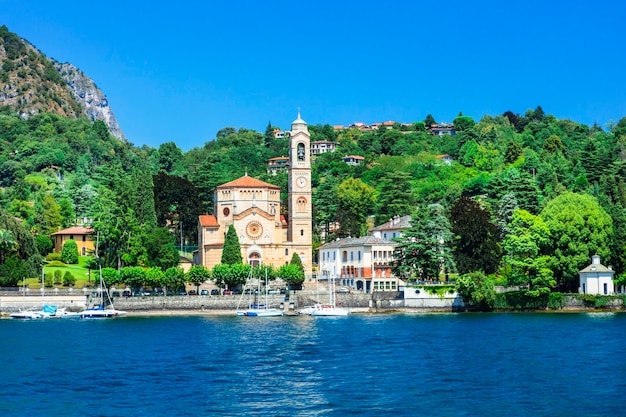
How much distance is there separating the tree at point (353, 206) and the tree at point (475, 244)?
28.5 metres

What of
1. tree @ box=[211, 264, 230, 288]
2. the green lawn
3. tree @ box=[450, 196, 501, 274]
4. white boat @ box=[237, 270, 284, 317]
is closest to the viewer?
white boat @ box=[237, 270, 284, 317]

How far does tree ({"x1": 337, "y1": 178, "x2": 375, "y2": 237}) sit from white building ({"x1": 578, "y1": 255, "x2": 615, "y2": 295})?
37.3 metres

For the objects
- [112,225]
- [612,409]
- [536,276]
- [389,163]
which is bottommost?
[612,409]

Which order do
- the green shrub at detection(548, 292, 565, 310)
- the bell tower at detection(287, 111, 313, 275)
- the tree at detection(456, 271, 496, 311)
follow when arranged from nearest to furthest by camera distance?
the green shrub at detection(548, 292, 565, 310)
the tree at detection(456, 271, 496, 311)
the bell tower at detection(287, 111, 313, 275)

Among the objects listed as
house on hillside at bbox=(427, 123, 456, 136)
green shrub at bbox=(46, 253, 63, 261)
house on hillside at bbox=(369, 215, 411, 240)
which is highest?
house on hillside at bbox=(427, 123, 456, 136)

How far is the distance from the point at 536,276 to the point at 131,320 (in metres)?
30.4

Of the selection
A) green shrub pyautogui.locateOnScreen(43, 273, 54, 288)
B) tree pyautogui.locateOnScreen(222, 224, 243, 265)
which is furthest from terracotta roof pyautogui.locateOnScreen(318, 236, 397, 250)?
green shrub pyautogui.locateOnScreen(43, 273, 54, 288)

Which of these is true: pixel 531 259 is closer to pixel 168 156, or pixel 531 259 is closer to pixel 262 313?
pixel 262 313

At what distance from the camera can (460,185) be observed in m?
122

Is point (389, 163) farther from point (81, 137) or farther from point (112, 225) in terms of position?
point (112, 225)

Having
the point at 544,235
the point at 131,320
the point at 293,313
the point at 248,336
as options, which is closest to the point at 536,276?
the point at 544,235

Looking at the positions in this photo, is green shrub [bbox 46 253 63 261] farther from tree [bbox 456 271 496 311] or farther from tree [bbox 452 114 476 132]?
tree [bbox 452 114 476 132]

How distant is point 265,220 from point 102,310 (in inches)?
925

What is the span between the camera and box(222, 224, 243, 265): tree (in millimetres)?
85375
